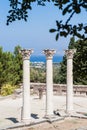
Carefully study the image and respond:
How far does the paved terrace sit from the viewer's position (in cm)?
2078

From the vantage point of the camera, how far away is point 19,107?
85.3ft

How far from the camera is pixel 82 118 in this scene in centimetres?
2150

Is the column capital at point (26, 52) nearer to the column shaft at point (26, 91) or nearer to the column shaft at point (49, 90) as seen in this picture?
the column shaft at point (26, 91)

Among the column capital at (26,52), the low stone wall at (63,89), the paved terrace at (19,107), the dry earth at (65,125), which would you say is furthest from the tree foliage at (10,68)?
the column capital at (26,52)

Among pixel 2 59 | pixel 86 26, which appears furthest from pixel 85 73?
pixel 2 59

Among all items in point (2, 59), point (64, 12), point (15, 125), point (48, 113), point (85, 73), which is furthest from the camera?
point (2, 59)

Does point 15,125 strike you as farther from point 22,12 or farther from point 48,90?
point 22,12

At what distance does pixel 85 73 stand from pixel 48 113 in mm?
16168

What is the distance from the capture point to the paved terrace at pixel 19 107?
20.8 m

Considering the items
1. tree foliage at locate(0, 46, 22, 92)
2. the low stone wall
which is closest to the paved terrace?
the low stone wall

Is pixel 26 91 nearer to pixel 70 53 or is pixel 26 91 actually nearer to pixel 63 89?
pixel 70 53

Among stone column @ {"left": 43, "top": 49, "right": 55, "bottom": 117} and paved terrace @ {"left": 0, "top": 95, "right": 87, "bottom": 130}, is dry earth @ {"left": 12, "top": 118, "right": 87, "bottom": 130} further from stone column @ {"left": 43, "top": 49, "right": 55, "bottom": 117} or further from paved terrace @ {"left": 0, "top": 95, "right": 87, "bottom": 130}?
stone column @ {"left": 43, "top": 49, "right": 55, "bottom": 117}

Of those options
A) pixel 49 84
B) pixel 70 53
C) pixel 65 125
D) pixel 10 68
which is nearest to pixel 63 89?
pixel 70 53

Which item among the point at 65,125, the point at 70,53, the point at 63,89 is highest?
the point at 70,53
